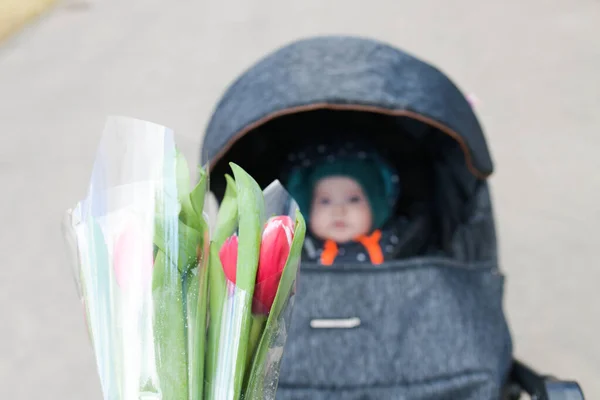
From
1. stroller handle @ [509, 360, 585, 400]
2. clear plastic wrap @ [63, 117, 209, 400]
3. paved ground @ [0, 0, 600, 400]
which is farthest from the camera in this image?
paved ground @ [0, 0, 600, 400]

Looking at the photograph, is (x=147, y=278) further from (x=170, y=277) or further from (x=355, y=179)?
(x=355, y=179)

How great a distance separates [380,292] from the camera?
0.88m

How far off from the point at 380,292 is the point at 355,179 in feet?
1.37

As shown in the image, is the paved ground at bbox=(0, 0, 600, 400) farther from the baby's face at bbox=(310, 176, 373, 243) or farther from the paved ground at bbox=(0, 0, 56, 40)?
the baby's face at bbox=(310, 176, 373, 243)

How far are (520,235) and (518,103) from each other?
0.60 m

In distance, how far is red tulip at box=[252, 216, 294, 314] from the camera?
0.46 meters

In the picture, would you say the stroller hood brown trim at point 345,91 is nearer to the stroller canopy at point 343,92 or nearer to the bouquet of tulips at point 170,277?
the stroller canopy at point 343,92

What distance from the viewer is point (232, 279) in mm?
468

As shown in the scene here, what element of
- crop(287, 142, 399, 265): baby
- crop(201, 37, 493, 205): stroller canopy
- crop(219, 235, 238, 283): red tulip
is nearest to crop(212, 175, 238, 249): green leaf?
crop(219, 235, 238, 283): red tulip

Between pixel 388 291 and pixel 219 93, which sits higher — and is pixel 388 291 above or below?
below

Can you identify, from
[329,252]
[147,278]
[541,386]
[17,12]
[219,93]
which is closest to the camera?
[147,278]

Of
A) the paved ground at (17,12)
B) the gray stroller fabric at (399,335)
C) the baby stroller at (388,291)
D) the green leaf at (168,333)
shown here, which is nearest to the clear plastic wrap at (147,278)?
the green leaf at (168,333)

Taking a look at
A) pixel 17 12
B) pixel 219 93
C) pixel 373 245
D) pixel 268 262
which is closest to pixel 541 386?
pixel 373 245

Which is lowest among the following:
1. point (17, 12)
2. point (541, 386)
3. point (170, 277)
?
point (541, 386)
